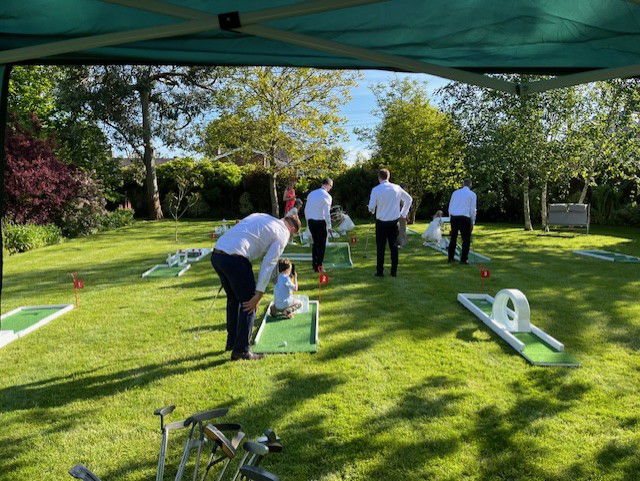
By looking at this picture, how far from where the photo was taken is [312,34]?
201cm

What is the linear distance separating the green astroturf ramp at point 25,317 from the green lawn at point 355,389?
362mm

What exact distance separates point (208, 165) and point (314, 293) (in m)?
21.1

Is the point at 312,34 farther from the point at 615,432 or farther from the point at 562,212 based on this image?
the point at 562,212

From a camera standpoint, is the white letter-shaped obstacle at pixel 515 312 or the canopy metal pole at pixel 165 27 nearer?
the canopy metal pole at pixel 165 27

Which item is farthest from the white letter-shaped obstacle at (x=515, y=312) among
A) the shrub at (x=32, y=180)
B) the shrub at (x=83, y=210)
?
the shrub at (x=83, y=210)

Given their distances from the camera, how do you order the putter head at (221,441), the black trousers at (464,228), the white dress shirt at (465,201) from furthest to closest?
the black trousers at (464,228), the white dress shirt at (465,201), the putter head at (221,441)

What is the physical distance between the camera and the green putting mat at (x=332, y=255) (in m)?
11.1

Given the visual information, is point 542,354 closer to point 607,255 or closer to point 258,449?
point 258,449

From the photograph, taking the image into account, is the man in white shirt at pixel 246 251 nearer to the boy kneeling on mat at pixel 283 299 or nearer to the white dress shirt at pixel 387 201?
the boy kneeling on mat at pixel 283 299

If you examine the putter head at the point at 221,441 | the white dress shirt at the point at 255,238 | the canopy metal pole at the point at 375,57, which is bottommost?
the putter head at the point at 221,441

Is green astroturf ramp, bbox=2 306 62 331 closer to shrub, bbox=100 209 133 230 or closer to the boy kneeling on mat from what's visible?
the boy kneeling on mat

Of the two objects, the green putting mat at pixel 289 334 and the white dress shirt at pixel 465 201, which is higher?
the white dress shirt at pixel 465 201

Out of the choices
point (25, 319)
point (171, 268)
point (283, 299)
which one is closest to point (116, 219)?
point (171, 268)

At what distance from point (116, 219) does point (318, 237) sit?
15.4 metres
